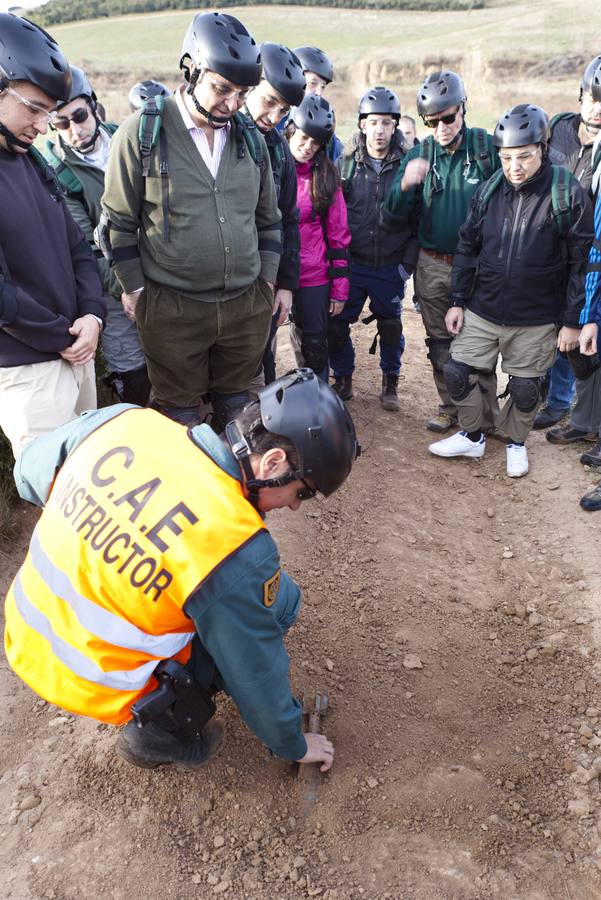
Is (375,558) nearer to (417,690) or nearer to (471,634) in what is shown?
(471,634)

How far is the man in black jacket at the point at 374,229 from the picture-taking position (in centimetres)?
493

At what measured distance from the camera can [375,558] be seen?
420 centimetres

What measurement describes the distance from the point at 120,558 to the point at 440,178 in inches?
149

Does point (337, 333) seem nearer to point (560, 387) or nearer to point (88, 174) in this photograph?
point (560, 387)

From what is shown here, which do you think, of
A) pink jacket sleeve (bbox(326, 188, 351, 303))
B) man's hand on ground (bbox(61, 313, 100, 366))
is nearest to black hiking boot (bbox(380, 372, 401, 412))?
pink jacket sleeve (bbox(326, 188, 351, 303))

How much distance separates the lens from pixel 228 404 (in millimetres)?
4098

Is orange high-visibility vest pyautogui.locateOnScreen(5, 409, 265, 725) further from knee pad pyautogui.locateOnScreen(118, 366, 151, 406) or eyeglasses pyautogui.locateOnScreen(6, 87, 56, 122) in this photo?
knee pad pyautogui.locateOnScreen(118, 366, 151, 406)

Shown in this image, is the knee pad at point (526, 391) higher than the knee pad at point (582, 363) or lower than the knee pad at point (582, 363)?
lower

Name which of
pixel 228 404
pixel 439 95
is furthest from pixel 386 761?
pixel 439 95

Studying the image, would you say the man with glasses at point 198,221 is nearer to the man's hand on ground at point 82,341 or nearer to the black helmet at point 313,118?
the man's hand on ground at point 82,341

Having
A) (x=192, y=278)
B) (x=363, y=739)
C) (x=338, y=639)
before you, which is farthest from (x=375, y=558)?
(x=192, y=278)

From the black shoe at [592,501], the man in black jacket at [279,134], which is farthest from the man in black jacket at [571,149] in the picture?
the man in black jacket at [279,134]

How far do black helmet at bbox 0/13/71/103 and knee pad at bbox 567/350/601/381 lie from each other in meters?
3.27

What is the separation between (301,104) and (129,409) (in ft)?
9.52
